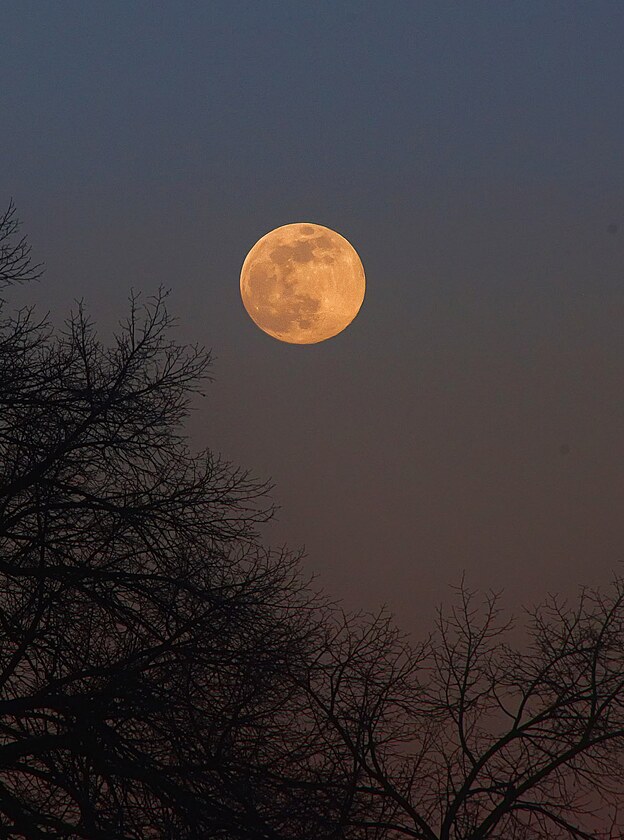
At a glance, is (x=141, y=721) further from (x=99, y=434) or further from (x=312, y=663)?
(x=99, y=434)

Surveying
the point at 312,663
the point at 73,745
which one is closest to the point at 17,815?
the point at 73,745

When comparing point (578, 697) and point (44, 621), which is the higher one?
point (578, 697)

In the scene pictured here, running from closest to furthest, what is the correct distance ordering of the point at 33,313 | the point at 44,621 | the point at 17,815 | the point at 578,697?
the point at 17,815
the point at 44,621
the point at 33,313
the point at 578,697

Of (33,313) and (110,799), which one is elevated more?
(33,313)

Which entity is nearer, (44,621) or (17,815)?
(17,815)

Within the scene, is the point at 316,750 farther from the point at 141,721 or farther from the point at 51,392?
the point at 51,392

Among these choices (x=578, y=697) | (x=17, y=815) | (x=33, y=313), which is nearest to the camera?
(x=17, y=815)

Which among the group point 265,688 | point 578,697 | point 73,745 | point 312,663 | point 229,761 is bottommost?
point 73,745

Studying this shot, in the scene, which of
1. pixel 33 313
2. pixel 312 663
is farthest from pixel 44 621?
pixel 33 313

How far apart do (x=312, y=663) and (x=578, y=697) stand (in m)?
5.06

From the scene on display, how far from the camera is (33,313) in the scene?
10.4 metres

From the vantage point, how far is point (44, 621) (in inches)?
365

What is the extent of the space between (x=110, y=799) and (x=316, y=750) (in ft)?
6.00

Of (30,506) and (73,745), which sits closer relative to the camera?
(73,745)
